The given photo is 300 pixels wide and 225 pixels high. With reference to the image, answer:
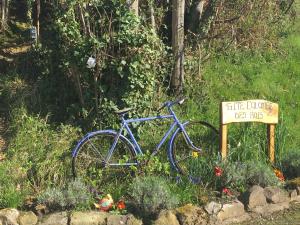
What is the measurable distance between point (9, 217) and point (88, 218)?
0.82 m

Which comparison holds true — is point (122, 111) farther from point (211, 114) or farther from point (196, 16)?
point (196, 16)

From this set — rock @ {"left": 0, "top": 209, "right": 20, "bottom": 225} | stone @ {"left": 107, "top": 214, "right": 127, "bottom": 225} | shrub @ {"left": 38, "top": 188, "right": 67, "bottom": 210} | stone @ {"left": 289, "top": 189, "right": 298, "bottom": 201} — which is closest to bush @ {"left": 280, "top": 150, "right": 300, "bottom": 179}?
stone @ {"left": 289, "top": 189, "right": 298, "bottom": 201}

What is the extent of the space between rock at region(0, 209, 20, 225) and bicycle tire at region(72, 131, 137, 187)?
105cm

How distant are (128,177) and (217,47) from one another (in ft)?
14.2

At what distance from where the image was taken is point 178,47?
27.2 feet

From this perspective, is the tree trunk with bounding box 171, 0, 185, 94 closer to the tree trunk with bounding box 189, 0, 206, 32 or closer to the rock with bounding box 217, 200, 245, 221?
the tree trunk with bounding box 189, 0, 206, 32

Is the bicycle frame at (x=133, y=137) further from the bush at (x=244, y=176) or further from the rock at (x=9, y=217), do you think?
the rock at (x=9, y=217)

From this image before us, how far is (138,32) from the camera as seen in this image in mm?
6793

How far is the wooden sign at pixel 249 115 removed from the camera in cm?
641

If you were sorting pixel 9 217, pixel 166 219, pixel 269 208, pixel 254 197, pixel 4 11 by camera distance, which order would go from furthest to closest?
1. pixel 4 11
2. pixel 269 208
3. pixel 254 197
4. pixel 166 219
5. pixel 9 217

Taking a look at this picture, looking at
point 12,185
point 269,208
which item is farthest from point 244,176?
point 12,185

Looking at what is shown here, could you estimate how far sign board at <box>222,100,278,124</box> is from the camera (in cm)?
641

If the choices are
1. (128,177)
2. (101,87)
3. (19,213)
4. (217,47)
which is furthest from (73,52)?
(217,47)

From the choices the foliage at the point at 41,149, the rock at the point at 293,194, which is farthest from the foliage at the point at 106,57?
the rock at the point at 293,194
